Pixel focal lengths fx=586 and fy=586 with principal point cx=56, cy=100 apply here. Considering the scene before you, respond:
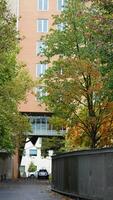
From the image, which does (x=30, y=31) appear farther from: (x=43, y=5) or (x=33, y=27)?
(x=43, y=5)

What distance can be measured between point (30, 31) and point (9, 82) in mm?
54855

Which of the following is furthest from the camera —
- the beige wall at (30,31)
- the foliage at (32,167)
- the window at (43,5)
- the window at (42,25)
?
the foliage at (32,167)

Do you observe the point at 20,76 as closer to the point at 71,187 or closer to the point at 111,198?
the point at 71,187

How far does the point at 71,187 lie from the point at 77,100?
13.7 meters

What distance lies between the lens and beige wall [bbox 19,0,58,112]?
322ft

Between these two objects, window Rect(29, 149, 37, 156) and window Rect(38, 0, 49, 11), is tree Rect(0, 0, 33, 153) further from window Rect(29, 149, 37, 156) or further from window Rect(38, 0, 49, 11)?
window Rect(29, 149, 37, 156)

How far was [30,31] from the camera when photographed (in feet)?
328

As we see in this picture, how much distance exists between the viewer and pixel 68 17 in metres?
41.4

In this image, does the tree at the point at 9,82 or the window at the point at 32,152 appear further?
the window at the point at 32,152

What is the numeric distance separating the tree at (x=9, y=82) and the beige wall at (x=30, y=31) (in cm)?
3841

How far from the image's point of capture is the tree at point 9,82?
25.3 metres

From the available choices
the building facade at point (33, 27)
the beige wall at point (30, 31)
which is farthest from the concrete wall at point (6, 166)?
the beige wall at point (30, 31)

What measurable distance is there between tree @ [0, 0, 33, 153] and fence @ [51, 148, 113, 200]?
5847mm

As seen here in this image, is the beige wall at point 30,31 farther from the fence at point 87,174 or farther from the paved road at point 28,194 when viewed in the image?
the fence at point 87,174
